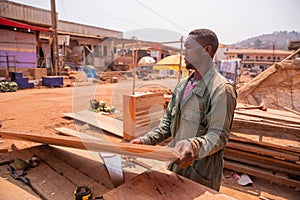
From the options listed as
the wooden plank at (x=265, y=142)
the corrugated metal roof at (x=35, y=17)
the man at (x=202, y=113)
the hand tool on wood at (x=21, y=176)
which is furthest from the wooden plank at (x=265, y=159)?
the corrugated metal roof at (x=35, y=17)

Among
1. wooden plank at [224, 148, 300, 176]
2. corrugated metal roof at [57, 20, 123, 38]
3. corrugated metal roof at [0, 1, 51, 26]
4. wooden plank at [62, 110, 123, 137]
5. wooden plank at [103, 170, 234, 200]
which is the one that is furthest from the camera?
corrugated metal roof at [57, 20, 123, 38]

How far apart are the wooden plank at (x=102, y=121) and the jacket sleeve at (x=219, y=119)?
373cm

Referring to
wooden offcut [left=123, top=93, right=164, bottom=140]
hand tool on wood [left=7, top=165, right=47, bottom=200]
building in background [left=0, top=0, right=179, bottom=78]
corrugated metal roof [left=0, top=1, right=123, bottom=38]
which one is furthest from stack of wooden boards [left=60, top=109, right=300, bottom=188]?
corrugated metal roof [left=0, top=1, right=123, bottom=38]

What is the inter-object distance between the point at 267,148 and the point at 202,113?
102 inches

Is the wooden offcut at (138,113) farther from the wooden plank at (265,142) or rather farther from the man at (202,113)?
the man at (202,113)

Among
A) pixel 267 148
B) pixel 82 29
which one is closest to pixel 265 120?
pixel 267 148

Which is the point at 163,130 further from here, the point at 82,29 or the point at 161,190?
the point at 82,29

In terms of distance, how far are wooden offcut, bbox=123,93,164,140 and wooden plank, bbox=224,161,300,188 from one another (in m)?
2.00

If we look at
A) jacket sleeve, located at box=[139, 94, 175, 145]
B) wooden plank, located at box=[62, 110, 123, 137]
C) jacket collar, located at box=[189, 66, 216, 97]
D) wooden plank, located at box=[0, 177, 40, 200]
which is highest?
jacket collar, located at box=[189, 66, 216, 97]

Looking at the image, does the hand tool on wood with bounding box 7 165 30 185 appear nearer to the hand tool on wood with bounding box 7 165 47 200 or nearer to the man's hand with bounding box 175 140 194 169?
the hand tool on wood with bounding box 7 165 47 200

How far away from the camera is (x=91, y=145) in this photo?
1362 mm

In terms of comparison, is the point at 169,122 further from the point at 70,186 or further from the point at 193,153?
the point at 70,186

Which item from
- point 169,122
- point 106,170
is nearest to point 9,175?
point 106,170

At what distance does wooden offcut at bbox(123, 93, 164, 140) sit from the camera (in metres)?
4.64
